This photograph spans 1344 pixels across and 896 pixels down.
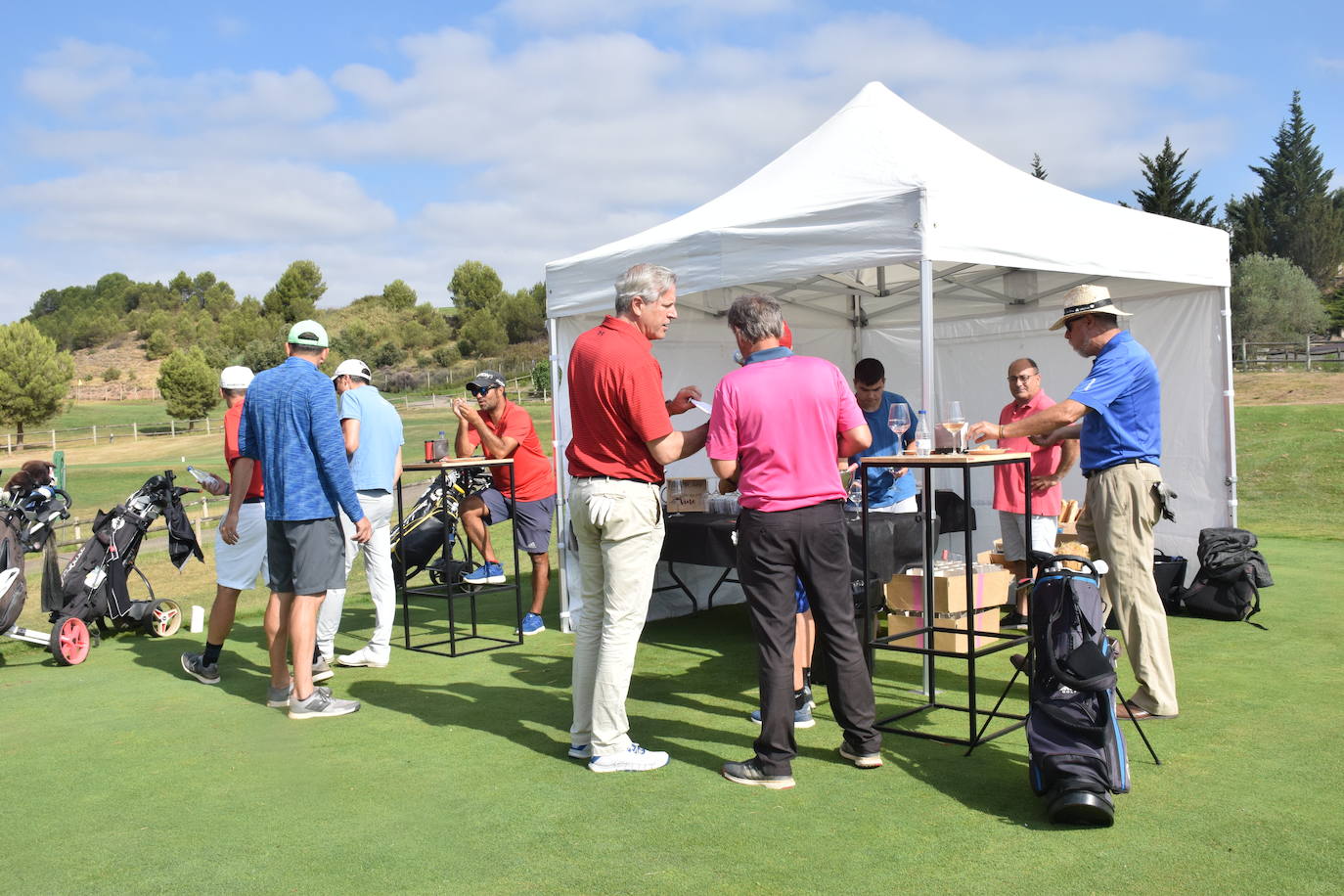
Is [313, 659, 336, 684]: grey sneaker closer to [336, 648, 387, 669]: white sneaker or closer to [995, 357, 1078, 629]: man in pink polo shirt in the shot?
[336, 648, 387, 669]: white sneaker

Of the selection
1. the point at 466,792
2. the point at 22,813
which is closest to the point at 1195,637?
the point at 466,792

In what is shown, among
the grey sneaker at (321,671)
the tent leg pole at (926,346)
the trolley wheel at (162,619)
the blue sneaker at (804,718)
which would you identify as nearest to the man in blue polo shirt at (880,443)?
the tent leg pole at (926,346)

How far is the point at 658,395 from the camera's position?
11.2 feet

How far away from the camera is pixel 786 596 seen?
3.29 m

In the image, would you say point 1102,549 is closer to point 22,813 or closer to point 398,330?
point 22,813

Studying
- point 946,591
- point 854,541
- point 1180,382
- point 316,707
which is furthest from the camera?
point 1180,382

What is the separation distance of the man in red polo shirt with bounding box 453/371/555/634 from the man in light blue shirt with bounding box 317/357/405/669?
596 mm

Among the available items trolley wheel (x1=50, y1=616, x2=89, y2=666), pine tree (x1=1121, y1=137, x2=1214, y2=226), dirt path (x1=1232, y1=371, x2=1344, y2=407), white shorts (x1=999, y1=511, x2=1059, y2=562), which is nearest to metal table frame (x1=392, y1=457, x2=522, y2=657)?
trolley wheel (x1=50, y1=616, x2=89, y2=666)

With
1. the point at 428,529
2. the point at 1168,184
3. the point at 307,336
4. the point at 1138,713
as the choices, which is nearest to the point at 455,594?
the point at 428,529

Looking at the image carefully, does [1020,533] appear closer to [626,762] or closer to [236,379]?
[626,762]

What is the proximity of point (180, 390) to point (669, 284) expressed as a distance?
54.8 metres

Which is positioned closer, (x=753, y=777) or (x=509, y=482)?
(x=753, y=777)

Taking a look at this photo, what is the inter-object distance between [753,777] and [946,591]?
185 cm

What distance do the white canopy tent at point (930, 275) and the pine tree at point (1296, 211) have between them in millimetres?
50023
